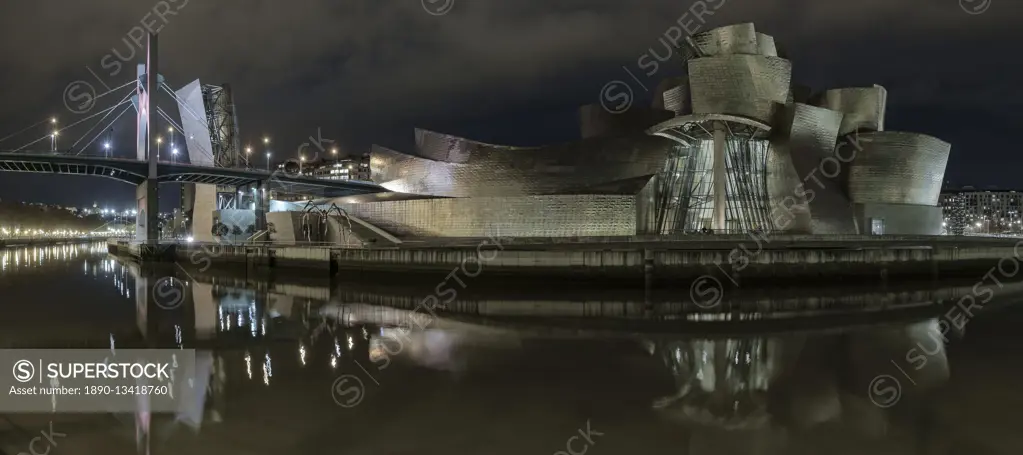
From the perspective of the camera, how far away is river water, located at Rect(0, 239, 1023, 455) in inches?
203

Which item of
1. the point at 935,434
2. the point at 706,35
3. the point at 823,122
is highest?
the point at 706,35

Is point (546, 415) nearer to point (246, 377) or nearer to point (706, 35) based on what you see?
point (246, 377)

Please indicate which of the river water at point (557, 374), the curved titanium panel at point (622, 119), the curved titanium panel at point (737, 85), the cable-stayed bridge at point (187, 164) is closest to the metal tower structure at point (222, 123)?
the cable-stayed bridge at point (187, 164)

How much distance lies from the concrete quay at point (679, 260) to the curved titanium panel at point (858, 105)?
9.07 meters

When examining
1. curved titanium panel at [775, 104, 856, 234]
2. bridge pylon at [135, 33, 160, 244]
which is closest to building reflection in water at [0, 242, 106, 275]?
bridge pylon at [135, 33, 160, 244]

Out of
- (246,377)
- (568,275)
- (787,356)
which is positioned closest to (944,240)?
(568,275)

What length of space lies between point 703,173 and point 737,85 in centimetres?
441

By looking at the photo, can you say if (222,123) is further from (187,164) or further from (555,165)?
(555,165)

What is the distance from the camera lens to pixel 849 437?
5.28 meters

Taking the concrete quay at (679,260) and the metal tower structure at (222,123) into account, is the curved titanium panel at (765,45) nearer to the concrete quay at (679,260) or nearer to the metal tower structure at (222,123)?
the concrete quay at (679,260)

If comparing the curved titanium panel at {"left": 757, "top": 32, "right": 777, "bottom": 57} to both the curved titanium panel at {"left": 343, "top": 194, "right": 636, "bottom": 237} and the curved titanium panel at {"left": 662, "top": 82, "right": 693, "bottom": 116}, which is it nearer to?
the curved titanium panel at {"left": 662, "top": 82, "right": 693, "bottom": 116}

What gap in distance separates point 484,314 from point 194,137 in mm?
37381

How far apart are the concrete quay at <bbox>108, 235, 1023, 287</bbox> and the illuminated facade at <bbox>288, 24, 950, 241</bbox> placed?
12.2 ft

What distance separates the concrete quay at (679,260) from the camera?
17.2 metres
